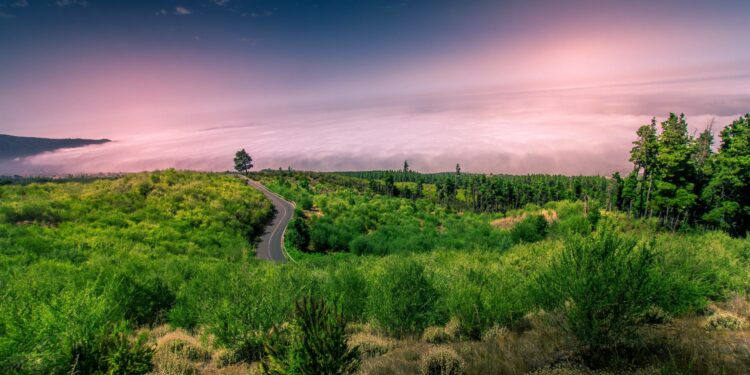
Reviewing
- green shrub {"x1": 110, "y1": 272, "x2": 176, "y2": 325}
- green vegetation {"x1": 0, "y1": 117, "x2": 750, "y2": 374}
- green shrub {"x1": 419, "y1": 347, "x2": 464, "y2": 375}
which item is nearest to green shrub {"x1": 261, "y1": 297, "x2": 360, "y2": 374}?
green vegetation {"x1": 0, "y1": 117, "x2": 750, "y2": 374}

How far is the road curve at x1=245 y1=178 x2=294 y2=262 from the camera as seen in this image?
1544 inches

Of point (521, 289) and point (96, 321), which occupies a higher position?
point (96, 321)

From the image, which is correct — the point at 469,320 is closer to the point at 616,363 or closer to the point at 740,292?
the point at 616,363

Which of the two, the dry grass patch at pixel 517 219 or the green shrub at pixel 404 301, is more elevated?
the green shrub at pixel 404 301

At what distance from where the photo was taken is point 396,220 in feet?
202

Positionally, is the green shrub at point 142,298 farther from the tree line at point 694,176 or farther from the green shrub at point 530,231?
the tree line at point 694,176

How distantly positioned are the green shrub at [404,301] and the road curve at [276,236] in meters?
27.8

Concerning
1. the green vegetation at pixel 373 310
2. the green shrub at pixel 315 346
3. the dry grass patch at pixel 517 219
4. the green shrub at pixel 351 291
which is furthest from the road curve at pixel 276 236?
the dry grass patch at pixel 517 219

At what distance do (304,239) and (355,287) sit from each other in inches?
1216

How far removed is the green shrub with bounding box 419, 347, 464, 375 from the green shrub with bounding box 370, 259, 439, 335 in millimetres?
3554

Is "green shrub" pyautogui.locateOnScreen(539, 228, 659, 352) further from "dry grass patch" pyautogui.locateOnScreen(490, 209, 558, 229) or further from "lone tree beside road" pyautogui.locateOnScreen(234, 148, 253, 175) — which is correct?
"lone tree beside road" pyautogui.locateOnScreen(234, 148, 253, 175)

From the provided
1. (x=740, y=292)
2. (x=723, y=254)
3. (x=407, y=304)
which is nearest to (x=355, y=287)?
(x=407, y=304)

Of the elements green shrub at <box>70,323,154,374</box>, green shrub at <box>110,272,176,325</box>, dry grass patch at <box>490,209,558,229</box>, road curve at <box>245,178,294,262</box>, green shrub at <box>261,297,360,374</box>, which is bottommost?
dry grass patch at <box>490,209,558,229</box>

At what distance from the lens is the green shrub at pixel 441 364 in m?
8.06
